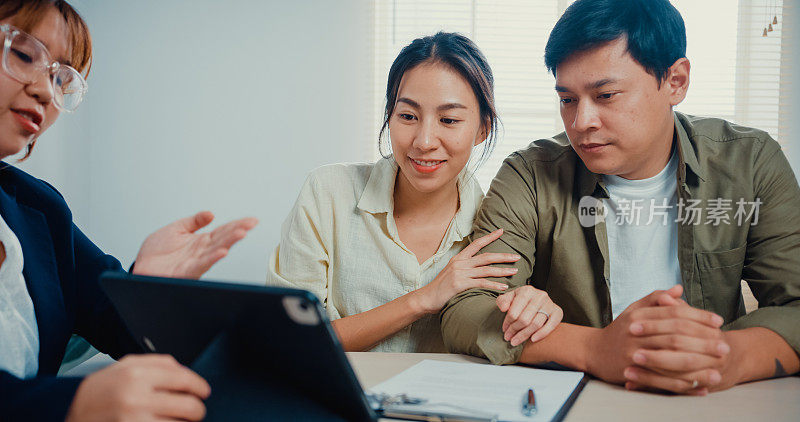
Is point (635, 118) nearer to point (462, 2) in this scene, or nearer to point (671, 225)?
point (671, 225)

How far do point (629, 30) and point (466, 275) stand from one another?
70cm

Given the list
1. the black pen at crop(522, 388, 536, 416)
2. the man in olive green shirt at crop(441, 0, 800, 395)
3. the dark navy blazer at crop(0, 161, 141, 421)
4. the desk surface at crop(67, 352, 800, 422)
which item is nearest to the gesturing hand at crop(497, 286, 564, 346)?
the man in olive green shirt at crop(441, 0, 800, 395)

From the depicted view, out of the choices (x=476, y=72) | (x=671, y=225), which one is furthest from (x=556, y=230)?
(x=476, y=72)

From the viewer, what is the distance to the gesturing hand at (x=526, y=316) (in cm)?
115

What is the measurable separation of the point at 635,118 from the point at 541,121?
98.2 inches

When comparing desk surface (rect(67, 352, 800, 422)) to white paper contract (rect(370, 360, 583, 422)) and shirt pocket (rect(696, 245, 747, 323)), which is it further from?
shirt pocket (rect(696, 245, 747, 323))

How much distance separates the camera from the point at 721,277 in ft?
5.04

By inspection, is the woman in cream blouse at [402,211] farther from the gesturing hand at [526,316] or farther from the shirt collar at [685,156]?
the shirt collar at [685,156]

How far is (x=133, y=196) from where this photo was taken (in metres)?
3.87

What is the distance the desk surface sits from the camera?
0.87 metres

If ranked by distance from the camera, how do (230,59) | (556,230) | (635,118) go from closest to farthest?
(635,118)
(556,230)
(230,59)

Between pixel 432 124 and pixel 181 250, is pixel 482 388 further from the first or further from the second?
pixel 432 124

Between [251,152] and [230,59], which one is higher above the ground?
[230,59]

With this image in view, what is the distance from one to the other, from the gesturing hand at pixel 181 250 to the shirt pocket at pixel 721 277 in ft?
3.98
